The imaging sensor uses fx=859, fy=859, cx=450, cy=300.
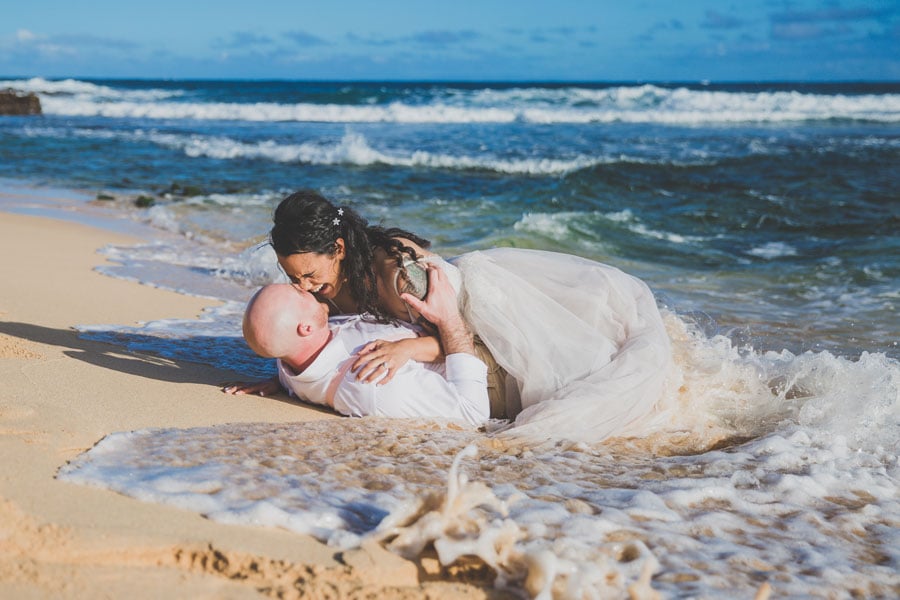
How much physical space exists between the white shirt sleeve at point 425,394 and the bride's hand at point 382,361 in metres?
0.04

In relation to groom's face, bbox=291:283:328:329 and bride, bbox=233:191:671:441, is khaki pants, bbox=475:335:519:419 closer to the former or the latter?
bride, bbox=233:191:671:441

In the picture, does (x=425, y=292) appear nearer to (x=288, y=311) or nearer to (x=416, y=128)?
(x=288, y=311)

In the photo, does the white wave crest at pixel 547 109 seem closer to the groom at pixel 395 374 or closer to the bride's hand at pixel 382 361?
the groom at pixel 395 374

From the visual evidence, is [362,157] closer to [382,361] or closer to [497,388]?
[497,388]

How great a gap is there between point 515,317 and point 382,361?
795mm

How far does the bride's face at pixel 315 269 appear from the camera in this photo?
4.44 m

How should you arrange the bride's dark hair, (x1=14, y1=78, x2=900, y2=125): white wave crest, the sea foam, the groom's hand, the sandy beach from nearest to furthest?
the sandy beach < the sea foam < the bride's dark hair < the groom's hand < (x1=14, y1=78, x2=900, y2=125): white wave crest

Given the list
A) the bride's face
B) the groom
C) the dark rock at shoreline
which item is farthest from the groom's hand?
the dark rock at shoreline

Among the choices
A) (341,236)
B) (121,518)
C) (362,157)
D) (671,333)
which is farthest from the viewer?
(362,157)

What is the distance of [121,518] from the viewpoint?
9.53 ft

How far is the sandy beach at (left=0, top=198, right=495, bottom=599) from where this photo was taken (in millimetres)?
2607

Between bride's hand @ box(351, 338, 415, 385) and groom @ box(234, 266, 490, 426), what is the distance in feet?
0.14

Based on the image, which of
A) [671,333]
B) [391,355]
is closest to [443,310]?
[391,355]

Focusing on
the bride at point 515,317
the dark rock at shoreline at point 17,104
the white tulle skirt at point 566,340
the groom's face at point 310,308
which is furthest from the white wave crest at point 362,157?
the groom's face at point 310,308
